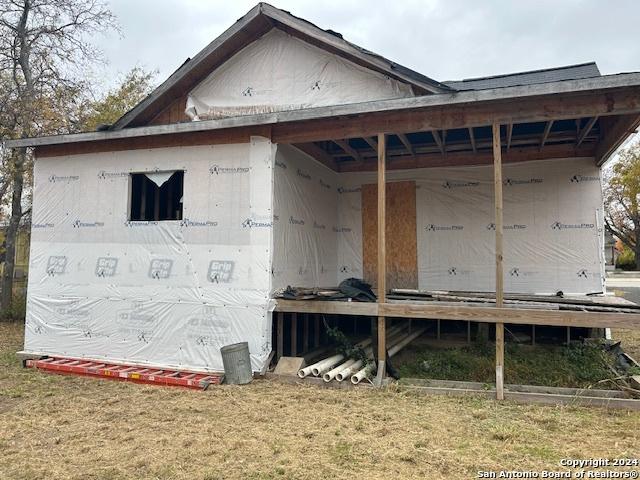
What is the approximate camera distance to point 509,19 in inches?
791

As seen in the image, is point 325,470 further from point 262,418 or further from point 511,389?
point 511,389

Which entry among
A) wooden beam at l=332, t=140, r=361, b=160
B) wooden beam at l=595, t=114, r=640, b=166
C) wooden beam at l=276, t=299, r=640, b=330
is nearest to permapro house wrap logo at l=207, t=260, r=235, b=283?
wooden beam at l=276, t=299, r=640, b=330

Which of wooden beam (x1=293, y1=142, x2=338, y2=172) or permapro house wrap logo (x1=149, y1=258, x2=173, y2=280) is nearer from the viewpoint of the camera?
permapro house wrap logo (x1=149, y1=258, x2=173, y2=280)

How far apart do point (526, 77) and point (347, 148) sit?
3.19 metres

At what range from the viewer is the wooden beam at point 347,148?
25.4 feet

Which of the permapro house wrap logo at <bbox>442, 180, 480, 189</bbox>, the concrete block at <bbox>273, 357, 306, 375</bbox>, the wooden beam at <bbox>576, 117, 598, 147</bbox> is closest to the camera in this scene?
the concrete block at <bbox>273, 357, 306, 375</bbox>

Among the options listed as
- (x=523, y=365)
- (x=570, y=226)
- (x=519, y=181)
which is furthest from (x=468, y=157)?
(x=523, y=365)

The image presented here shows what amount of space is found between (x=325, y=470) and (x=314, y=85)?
5.56 meters

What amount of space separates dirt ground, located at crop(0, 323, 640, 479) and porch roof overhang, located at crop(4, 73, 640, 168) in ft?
11.3

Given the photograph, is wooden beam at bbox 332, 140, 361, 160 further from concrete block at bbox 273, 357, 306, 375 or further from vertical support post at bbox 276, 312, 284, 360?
concrete block at bbox 273, 357, 306, 375

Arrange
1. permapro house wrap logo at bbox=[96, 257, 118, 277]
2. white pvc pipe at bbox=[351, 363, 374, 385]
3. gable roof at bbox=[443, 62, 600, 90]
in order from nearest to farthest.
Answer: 1. white pvc pipe at bbox=[351, 363, 374, 385]
2. gable roof at bbox=[443, 62, 600, 90]
3. permapro house wrap logo at bbox=[96, 257, 118, 277]

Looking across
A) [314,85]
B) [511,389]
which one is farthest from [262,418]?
[314,85]

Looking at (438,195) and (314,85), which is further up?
(314,85)

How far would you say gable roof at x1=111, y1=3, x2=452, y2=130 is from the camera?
20.5 feet
